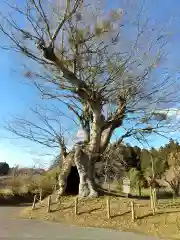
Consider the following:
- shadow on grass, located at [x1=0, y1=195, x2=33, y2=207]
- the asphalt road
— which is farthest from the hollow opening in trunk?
the asphalt road

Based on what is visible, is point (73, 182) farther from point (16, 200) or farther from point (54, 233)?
point (54, 233)

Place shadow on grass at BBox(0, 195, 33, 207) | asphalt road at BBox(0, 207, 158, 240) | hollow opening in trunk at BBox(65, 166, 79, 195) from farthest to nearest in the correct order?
shadow on grass at BBox(0, 195, 33, 207), hollow opening in trunk at BBox(65, 166, 79, 195), asphalt road at BBox(0, 207, 158, 240)

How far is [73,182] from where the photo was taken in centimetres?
2906

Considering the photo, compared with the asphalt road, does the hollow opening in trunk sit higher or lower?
higher

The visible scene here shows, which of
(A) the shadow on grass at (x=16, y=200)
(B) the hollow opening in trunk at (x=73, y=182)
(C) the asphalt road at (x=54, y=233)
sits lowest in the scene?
(C) the asphalt road at (x=54, y=233)

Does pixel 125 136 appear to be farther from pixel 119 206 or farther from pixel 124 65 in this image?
pixel 119 206

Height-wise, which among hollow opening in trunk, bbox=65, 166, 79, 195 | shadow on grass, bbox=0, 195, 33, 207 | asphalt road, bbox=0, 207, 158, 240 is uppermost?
hollow opening in trunk, bbox=65, 166, 79, 195

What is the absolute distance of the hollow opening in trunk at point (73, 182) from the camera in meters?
28.3

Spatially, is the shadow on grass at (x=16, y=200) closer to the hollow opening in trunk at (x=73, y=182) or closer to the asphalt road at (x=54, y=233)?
the hollow opening in trunk at (x=73, y=182)

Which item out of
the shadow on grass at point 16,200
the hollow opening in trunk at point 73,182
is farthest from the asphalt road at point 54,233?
the shadow on grass at point 16,200

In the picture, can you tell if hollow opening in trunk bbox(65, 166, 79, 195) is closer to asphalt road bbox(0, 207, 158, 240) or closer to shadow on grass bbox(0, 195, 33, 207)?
shadow on grass bbox(0, 195, 33, 207)

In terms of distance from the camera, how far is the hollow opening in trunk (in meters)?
28.3

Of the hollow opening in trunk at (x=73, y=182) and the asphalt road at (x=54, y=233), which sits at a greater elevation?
the hollow opening in trunk at (x=73, y=182)

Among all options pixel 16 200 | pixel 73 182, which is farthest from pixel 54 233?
pixel 16 200
